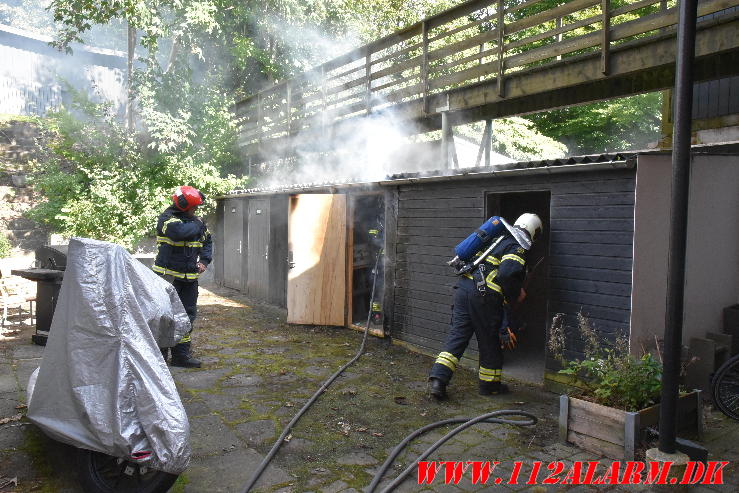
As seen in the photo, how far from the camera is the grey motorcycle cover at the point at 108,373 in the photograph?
3113mm

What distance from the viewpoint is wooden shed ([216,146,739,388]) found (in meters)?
5.47

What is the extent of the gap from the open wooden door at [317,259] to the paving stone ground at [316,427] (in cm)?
170

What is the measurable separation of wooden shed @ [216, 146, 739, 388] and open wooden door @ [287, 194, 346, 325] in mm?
20

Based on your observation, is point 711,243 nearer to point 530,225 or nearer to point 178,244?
point 530,225

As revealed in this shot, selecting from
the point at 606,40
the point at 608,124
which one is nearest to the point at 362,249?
the point at 606,40

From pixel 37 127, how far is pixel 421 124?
14.9 metres

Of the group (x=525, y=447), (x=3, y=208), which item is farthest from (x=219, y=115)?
(x=525, y=447)

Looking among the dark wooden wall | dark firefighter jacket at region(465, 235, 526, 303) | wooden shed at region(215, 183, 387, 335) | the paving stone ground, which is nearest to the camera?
the paving stone ground

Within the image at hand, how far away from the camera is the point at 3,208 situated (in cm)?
1667

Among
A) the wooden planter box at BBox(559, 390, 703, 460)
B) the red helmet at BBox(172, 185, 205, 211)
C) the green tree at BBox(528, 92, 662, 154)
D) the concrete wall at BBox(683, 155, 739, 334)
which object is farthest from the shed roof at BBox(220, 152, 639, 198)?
the green tree at BBox(528, 92, 662, 154)

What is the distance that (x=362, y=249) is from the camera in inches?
399

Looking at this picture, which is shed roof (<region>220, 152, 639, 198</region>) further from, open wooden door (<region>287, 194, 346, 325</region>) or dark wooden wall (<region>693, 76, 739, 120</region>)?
dark wooden wall (<region>693, 76, 739, 120</region>)

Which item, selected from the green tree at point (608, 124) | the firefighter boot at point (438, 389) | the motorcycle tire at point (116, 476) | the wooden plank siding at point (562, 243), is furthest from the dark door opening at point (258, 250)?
the green tree at point (608, 124)

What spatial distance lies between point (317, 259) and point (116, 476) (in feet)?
21.3
